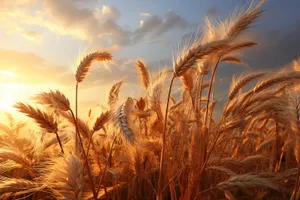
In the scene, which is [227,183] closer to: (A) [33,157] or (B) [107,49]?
(B) [107,49]

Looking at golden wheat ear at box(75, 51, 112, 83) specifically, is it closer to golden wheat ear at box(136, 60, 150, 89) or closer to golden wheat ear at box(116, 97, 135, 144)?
golden wheat ear at box(116, 97, 135, 144)

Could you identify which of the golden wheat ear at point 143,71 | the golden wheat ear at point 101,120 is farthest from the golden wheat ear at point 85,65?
the golden wheat ear at point 143,71

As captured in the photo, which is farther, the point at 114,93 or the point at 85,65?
the point at 114,93

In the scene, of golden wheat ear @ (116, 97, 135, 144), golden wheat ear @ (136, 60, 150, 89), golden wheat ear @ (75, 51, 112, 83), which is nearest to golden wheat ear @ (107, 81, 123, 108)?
golden wheat ear @ (136, 60, 150, 89)

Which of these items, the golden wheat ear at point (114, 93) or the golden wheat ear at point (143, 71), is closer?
the golden wheat ear at point (114, 93)

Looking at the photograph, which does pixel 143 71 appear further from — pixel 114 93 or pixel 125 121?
pixel 125 121

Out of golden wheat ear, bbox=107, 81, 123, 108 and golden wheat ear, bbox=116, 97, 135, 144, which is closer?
golden wheat ear, bbox=116, 97, 135, 144

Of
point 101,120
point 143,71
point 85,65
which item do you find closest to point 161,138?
point 101,120

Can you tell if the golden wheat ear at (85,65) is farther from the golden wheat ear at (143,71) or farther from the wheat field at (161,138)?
the golden wheat ear at (143,71)

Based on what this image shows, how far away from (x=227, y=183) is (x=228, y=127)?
0.57 metres

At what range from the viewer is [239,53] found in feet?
9.35

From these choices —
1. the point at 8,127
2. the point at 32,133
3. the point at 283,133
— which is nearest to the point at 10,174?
the point at 8,127

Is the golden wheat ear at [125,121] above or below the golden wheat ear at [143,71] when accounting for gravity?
below

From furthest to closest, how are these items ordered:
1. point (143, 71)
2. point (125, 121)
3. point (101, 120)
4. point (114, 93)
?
point (143, 71)
point (114, 93)
point (101, 120)
point (125, 121)
